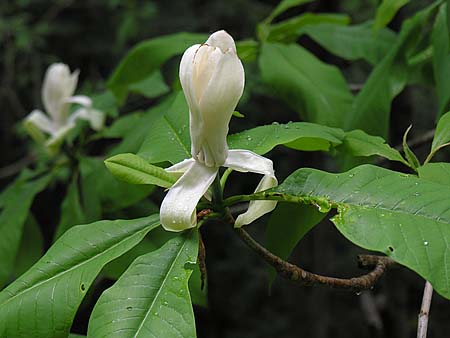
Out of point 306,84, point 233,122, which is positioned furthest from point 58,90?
point 233,122

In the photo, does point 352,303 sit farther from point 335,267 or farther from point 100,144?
point 100,144

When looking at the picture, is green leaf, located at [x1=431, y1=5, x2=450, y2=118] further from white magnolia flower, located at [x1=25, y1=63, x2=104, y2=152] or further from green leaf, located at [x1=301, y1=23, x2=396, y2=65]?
white magnolia flower, located at [x1=25, y1=63, x2=104, y2=152]

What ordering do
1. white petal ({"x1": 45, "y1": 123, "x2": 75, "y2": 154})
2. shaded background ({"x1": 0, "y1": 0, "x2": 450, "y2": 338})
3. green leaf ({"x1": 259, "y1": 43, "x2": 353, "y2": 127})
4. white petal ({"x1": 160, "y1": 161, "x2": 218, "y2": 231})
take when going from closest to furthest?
white petal ({"x1": 160, "y1": 161, "x2": 218, "y2": 231})
green leaf ({"x1": 259, "y1": 43, "x2": 353, "y2": 127})
white petal ({"x1": 45, "y1": 123, "x2": 75, "y2": 154})
shaded background ({"x1": 0, "y1": 0, "x2": 450, "y2": 338})

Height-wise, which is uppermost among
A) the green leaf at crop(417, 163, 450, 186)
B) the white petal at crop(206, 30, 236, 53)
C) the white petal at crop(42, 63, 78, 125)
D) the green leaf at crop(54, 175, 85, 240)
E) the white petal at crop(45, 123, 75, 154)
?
the white petal at crop(206, 30, 236, 53)

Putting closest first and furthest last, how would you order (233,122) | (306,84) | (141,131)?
(306,84), (141,131), (233,122)

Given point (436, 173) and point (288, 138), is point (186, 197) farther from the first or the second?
point (436, 173)

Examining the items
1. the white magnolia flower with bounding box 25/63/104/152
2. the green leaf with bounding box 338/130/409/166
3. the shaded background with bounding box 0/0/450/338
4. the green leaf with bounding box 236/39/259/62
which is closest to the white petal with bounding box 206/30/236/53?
the green leaf with bounding box 338/130/409/166
